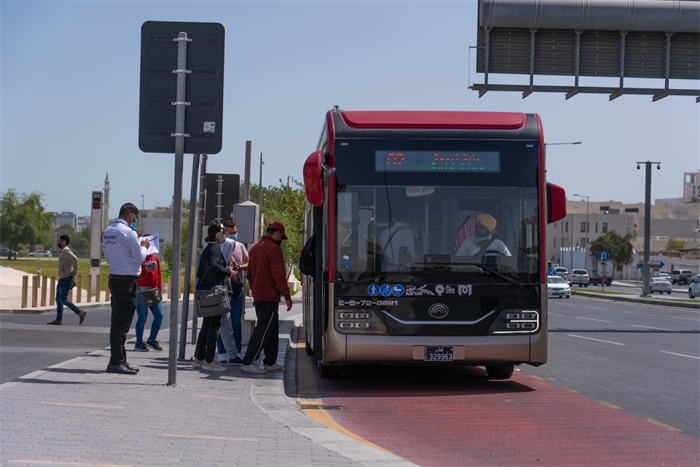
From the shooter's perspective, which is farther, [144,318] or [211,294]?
[144,318]

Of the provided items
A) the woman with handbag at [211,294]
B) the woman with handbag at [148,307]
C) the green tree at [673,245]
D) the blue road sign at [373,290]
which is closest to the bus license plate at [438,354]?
the blue road sign at [373,290]

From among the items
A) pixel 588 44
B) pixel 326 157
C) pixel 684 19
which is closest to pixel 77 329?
pixel 326 157

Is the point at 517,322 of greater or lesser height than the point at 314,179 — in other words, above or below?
below

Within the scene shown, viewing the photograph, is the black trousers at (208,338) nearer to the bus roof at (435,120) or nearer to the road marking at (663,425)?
the bus roof at (435,120)

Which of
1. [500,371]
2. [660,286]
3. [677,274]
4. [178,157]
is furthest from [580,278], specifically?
[178,157]

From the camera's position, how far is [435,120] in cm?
1084

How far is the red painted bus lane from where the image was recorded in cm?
679

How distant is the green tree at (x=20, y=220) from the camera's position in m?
99.1

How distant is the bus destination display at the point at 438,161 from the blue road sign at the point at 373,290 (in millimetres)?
1337

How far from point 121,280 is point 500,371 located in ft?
15.3

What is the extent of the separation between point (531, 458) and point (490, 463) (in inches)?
14.0

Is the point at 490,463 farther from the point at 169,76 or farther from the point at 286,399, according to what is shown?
the point at 169,76

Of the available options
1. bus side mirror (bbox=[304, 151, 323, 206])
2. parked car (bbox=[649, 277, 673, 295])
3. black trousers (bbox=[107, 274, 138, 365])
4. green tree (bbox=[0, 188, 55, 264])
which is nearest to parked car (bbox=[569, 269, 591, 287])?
parked car (bbox=[649, 277, 673, 295])

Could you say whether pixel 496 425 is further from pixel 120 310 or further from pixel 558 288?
pixel 558 288
